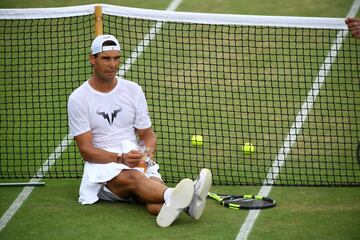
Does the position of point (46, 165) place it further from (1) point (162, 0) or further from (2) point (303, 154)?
(1) point (162, 0)

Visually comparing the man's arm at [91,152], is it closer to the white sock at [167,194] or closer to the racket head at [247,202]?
the white sock at [167,194]

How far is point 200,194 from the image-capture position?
9.41 meters

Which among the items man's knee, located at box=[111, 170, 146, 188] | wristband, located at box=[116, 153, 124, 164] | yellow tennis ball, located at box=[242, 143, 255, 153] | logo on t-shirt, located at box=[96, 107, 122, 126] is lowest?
yellow tennis ball, located at box=[242, 143, 255, 153]

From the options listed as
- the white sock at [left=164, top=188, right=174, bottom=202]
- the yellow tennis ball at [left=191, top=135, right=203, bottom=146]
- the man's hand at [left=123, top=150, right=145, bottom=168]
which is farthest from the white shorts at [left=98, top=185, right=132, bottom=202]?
the yellow tennis ball at [left=191, top=135, right=203, bottom=146]

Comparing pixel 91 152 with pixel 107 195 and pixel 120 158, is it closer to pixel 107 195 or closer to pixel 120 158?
pixel 120 158

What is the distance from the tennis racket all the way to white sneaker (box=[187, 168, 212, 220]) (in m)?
0.70

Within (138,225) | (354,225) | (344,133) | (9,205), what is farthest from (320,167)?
(9,205)

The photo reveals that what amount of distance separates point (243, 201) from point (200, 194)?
3.22ft

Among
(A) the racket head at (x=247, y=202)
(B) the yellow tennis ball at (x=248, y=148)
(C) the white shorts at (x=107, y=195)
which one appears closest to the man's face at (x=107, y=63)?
(C) the white shorts at (x=107, y=195)

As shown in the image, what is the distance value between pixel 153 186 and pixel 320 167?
2.74 metres

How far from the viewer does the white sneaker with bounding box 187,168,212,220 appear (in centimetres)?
941

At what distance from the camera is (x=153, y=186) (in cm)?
977

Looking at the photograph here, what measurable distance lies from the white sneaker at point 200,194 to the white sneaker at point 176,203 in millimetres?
93

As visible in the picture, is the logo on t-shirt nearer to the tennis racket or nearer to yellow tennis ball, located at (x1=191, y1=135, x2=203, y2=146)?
the tennis racket
